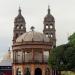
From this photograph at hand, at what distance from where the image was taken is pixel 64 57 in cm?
9969

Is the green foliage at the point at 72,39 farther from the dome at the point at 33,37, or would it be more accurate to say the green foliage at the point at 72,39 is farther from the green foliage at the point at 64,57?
the dome at the point at 33,37

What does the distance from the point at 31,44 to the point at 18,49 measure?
317 cm

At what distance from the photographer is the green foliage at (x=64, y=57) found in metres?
98.2

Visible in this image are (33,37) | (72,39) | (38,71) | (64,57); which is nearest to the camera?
(64,57)

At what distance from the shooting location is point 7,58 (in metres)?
137

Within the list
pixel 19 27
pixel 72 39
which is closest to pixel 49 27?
pixel 19 27

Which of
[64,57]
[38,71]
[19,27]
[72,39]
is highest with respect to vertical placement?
[19,27]

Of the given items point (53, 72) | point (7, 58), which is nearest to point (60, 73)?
point (53, 72)

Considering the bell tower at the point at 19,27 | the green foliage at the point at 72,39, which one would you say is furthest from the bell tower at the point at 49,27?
the green foliage at the point at 72,39

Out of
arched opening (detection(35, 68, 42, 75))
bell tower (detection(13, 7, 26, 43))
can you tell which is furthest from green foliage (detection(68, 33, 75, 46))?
bell tower (detection(13, 7, 26, 43))

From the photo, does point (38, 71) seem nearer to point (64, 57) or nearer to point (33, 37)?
point (33, 37)

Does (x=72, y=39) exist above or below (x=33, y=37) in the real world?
below

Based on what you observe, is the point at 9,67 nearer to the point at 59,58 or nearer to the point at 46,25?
the point at 46,25

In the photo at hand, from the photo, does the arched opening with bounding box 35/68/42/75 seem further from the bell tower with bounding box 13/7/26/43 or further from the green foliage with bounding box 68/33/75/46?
the bell tower with bounding box 13/7/26/43
